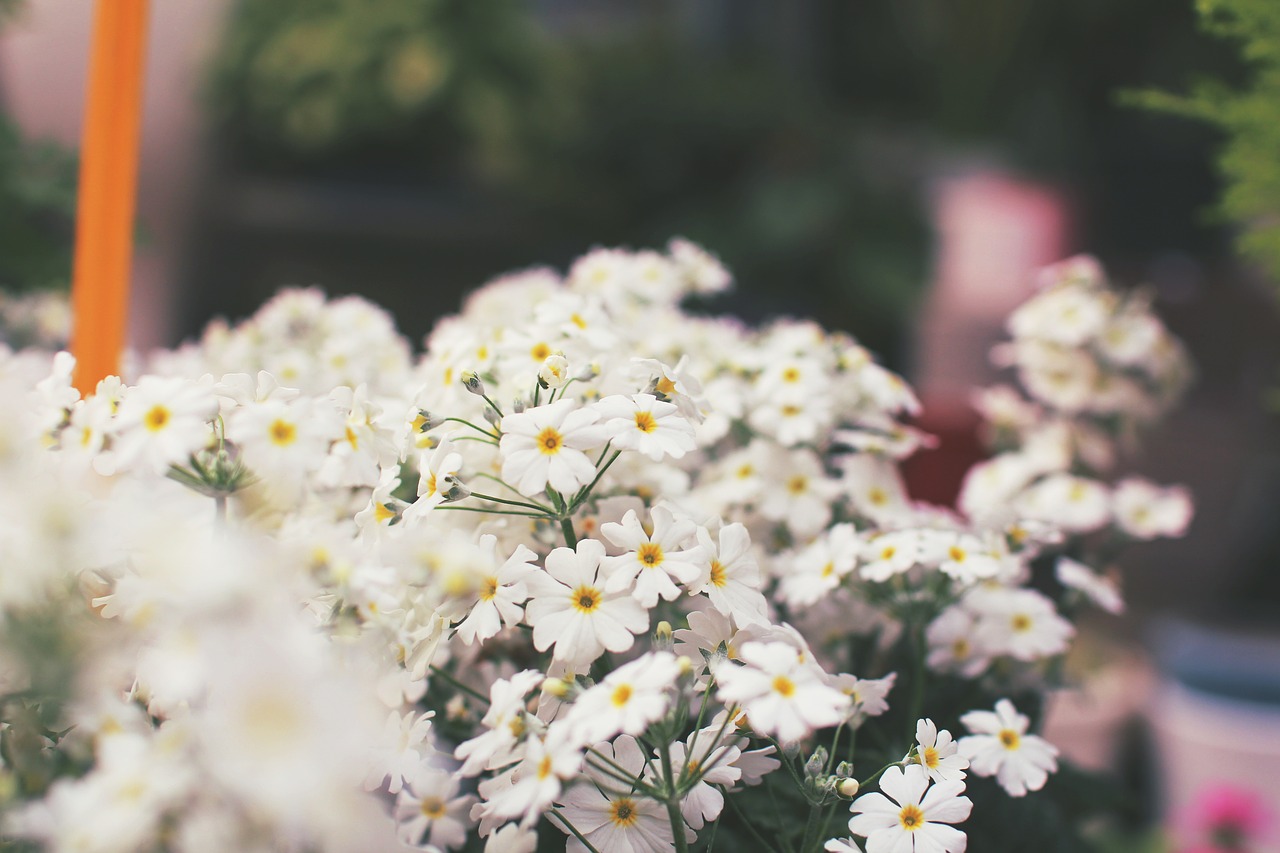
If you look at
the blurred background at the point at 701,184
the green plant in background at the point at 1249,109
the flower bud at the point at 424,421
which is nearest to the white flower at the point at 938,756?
the flower bud at the point at 424,421

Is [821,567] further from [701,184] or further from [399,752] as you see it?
[701,184]

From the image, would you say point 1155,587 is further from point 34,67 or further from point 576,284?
point 34,67

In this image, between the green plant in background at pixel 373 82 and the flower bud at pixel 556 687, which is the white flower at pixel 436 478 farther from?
the green plant in background at pixel 373 82

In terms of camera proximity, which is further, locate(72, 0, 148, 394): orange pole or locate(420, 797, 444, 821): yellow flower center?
locate(72, 0, 148, 394): orange pole

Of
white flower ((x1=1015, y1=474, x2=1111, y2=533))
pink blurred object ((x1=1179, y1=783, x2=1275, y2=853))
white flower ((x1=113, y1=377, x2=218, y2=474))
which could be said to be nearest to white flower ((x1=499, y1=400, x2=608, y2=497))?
white flower ((x1=113, y1=377, x2=218, y2=474))

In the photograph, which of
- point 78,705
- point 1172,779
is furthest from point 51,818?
point 1172,779

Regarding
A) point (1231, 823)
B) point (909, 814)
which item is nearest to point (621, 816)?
point (909, 814)

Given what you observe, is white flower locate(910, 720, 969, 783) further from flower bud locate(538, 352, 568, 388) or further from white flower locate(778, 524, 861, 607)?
flower bud locate(538, 352, 568, 388)
